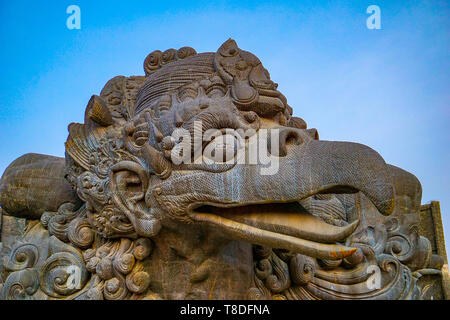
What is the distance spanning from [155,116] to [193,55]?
34.9 inches

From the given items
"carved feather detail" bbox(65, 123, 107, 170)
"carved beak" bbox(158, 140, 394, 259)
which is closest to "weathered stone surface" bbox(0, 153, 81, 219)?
"carved feather detail" bbox(65, 123, 107, 170)

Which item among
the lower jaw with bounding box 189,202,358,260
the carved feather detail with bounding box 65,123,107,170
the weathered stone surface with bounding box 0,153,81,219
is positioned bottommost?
the lower jaw with bounding box 189,202,358,260

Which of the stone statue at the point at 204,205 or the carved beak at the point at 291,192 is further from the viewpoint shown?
the stone statue at the point at 204,205

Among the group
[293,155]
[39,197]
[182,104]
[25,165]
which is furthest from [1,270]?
[293,155]

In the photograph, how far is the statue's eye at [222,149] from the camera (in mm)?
3090

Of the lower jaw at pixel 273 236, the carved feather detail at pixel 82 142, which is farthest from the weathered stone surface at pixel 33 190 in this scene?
the lower jaw at pixel 273 236

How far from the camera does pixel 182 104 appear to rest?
11.0 ft

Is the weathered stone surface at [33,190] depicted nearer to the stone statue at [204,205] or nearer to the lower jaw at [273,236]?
the stone statue at [204,205]

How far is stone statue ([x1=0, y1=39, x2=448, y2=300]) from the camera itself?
301 cm

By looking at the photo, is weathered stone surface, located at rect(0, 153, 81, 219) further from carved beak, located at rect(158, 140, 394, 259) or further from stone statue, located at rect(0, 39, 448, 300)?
carved beak, located at rect(158, 140, 394, 259)

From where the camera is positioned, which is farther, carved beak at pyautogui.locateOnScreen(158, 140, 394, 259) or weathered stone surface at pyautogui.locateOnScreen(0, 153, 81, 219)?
weathered stone surface at pyautogui.locateOnScreen(0, 153, 81, 219)

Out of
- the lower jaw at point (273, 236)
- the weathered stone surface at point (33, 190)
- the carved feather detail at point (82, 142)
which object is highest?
the carved feather detail at point (82, 142)

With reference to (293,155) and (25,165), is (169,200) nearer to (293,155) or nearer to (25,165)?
(293,155)

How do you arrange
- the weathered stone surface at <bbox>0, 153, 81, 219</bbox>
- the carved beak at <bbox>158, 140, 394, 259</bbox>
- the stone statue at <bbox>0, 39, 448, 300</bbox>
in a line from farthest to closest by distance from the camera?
the weathered stone surface at <bbox>0, 153, 81, 219</bbox>, the stone statue at <bbox>0, 39, 448, 300</bbox>, the carved beak at <bbox>158, 140, 394, 259</bbox>
